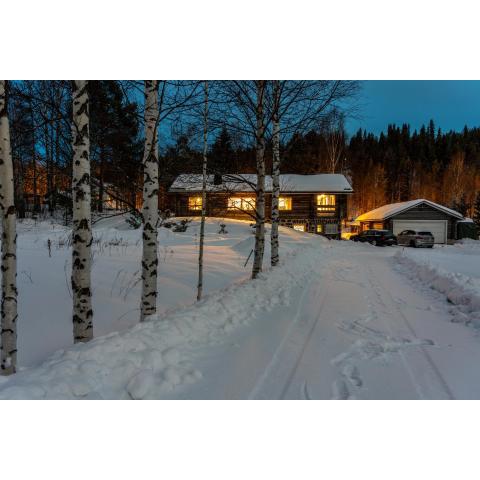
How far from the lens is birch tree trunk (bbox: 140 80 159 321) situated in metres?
4.66

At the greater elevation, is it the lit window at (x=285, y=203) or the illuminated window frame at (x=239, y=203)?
the lit window at (x=285, y=203)

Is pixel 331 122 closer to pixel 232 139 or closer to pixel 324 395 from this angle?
pixel 232 139

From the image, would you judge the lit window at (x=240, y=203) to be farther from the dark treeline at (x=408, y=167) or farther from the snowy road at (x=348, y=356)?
the dark treeline at (x=408, y=167)

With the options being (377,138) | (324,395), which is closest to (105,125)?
(324,395)

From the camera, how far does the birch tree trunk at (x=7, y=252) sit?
324 centimetres

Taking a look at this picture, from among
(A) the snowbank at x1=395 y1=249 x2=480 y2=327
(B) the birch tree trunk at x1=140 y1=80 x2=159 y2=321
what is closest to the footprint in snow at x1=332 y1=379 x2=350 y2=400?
(B) the birch tree trunk at x1=140 y1=80 x2=159 y2=321

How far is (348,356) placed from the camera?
3.77m

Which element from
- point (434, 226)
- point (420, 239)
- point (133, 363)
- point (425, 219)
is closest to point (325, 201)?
point (420, 239)

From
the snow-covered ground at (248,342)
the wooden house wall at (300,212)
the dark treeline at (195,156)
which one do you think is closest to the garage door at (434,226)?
the wooden house wall at (300,212)

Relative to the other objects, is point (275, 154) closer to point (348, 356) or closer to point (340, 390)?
point (348, 356)

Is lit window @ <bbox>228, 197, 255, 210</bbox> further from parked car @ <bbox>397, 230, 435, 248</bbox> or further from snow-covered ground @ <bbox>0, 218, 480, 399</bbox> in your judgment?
parked car @ <bbox>397, 230, 435, 248</bbox>

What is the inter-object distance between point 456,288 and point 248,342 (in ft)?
18.7

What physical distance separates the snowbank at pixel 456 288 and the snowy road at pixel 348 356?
0.33m

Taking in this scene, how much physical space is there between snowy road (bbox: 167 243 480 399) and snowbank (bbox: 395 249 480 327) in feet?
1.07
